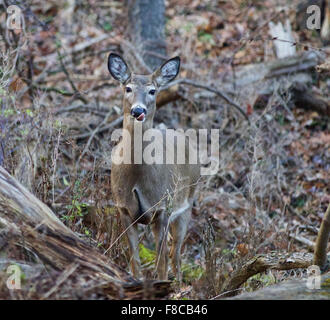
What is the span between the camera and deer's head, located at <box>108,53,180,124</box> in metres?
5.82

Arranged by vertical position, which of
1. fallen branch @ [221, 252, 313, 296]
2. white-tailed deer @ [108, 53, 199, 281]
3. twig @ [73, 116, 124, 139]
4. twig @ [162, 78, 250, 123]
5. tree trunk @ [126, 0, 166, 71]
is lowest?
fallen branch @ [221, 252, 313, 296]

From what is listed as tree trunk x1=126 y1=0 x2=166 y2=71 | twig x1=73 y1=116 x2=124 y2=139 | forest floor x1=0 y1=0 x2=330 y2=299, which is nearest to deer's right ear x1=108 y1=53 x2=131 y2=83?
forest floor x1=0 y1=0 x2=330 y2=299

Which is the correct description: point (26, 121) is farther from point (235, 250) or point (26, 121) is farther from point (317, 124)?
point (317, 124)

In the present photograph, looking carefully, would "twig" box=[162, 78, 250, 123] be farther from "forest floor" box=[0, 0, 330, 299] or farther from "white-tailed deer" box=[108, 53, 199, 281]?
"white-tailed deer" box=[108, 53, 199, 281]

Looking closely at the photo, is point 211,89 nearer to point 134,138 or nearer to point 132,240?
point 134,138

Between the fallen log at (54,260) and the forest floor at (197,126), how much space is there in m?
1.17

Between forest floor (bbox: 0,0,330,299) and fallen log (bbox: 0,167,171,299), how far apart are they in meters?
1.17

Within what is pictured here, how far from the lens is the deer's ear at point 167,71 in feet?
20.9

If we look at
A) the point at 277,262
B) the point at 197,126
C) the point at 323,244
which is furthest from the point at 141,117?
the point at 197,126

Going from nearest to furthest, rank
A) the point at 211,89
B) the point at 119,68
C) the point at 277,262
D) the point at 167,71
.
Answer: the point at 277,262
the point at 119,68
the point at 167,71
the point at 211,89

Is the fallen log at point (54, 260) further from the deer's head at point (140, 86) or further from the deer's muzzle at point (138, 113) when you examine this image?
the deer's head at point (140, 86)

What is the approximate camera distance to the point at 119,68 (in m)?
6.28

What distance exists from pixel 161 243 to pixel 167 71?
1776 mm
